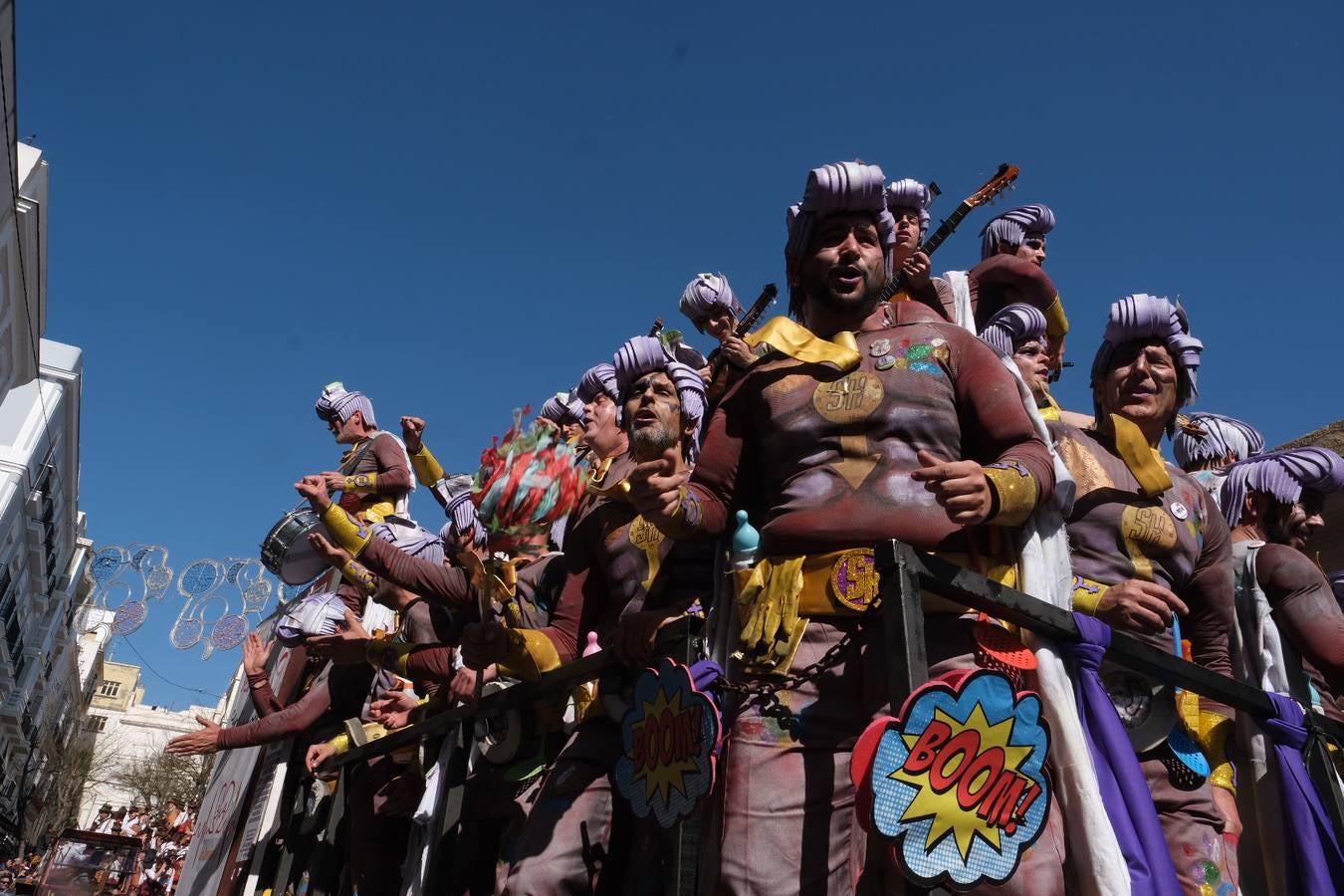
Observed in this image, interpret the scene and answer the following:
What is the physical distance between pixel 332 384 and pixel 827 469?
273 inches

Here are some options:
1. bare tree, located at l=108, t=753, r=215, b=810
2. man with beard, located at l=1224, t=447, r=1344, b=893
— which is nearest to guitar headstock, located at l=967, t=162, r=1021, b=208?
man with beard, located at l=1224, t=447, r=1344, b=893

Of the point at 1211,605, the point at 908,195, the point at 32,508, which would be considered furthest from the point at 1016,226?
the point at 32,508

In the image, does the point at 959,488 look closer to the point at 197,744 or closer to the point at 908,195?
the point at 908,195

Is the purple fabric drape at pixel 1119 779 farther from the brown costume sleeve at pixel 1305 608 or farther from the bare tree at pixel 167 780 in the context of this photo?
the bare tree at pixel 167 780

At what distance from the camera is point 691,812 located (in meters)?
2.28

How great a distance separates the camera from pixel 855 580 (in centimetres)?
243

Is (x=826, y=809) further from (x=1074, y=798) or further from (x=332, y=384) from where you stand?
(x=332, y=384)

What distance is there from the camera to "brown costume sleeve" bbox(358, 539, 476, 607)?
187 inches

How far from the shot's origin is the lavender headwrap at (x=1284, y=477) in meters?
4.25

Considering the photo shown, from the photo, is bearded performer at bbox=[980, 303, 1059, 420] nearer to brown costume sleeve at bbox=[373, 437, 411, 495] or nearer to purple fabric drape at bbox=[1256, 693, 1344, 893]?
purple fabric drape at bbox=[1256, 693, 1344, 893]

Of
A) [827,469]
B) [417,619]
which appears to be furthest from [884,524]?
[417,619]

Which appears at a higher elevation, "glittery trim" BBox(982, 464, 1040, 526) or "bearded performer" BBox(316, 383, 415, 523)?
"bearded performer" BBox(316, 383, 415, 523)

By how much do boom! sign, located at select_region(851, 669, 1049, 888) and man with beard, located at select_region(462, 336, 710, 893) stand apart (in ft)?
3.22

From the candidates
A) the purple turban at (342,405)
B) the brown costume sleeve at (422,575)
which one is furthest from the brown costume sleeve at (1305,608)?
the purple turban at (342,405)
